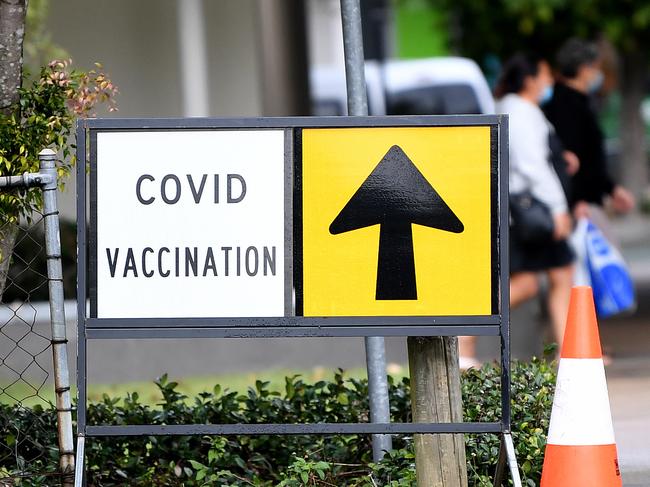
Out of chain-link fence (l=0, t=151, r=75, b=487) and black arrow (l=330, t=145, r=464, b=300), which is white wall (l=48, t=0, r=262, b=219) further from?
black arrow (l=330, t=145, r=464, b=300)

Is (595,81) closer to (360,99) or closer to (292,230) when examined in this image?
(360,99)

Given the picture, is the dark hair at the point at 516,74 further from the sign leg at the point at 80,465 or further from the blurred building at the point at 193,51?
the sign leg at the point at 80,465

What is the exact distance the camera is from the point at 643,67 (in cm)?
2670

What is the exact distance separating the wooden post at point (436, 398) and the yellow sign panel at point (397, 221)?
0.88 feet

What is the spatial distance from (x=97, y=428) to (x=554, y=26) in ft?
64.4

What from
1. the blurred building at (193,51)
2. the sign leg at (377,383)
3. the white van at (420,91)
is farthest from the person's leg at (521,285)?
the white van at (420,91)

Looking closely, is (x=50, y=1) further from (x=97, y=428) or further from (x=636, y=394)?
(x=97, y=428)

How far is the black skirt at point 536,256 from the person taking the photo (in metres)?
8.55

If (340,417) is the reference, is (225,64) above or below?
above

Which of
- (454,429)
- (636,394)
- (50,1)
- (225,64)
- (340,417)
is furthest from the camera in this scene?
(225,64)

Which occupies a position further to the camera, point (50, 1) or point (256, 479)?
point (50, 1)

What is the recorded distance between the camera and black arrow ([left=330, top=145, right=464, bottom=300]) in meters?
4.34

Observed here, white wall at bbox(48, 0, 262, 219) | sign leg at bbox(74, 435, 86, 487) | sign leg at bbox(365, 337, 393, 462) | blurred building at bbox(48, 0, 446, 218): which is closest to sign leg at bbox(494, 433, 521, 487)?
sign leg at bbox(365, 337, 393, 462)

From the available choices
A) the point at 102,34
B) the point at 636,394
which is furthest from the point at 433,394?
the point at 102,34
